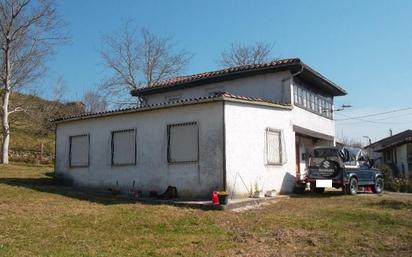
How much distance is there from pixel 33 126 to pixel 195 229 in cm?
A: 3060

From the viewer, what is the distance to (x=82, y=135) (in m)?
19.6

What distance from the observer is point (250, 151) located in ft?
52.5

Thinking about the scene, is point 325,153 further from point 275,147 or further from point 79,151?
point 79,151

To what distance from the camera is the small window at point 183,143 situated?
15719 mm

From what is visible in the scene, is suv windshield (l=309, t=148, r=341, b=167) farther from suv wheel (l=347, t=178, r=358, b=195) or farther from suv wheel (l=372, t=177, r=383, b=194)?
suv wheel (l=372, t=177, r=383, b=194)

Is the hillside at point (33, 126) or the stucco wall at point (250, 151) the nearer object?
the stucco wall at point (250, 151)

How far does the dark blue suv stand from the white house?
34.9 inches

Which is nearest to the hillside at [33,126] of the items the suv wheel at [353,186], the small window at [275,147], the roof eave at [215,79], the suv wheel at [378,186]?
the roof eave at [215,79]

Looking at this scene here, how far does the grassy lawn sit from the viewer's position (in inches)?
329

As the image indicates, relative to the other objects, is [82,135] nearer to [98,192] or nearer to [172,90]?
[98,192]

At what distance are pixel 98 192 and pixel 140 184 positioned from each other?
1.65 meters

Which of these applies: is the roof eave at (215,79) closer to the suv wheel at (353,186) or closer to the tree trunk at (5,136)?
the suv wheel at (353,186)

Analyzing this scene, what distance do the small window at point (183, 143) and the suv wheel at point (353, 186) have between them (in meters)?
6.65

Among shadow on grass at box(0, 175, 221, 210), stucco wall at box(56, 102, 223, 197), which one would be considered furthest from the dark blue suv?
shadow on grass at box(0, 175, 221, 210)
